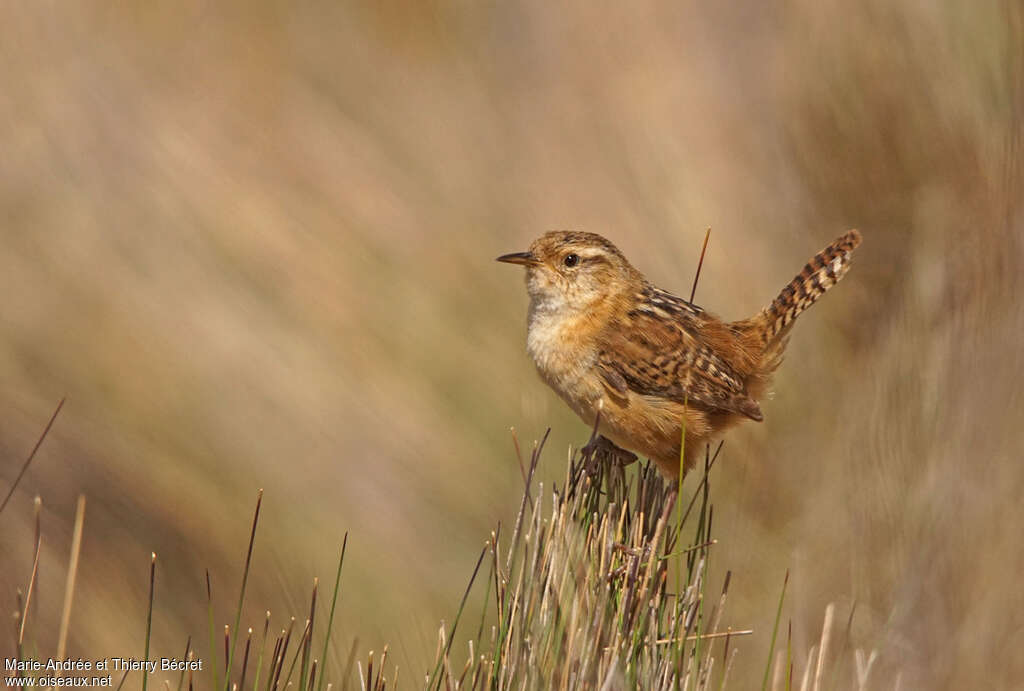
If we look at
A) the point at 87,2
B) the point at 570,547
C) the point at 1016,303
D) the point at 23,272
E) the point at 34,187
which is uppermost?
the point at 87,2

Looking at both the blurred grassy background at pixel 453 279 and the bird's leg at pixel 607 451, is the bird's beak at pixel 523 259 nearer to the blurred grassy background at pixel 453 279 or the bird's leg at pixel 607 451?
the bird's leg at pixel 607 451

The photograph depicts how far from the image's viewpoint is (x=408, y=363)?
17.3 ft

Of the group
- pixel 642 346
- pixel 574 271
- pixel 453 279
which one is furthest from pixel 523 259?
pixel 453 279

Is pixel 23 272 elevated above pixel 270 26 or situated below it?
below

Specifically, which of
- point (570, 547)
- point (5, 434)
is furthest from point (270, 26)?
point (570, 547)

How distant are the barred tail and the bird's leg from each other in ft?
2.10

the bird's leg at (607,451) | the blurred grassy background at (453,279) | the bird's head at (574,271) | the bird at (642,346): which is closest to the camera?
the bird's leg at (607,451)

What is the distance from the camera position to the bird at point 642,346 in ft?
10.1

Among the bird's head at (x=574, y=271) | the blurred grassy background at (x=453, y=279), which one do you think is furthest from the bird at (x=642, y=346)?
the blurred grassy background at (x=453, y=279)

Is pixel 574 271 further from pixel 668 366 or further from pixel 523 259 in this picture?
pixel 668 366

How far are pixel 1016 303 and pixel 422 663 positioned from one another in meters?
2.28

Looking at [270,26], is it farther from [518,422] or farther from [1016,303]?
[1016,303]

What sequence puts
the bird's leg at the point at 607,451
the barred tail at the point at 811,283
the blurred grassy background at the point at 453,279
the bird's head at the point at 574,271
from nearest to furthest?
the bird's leg at the point at 607,451
the bird's head at the point at 574,271
the barred tail at the point at 811,283
the blurred grassy background at the point at 453,279

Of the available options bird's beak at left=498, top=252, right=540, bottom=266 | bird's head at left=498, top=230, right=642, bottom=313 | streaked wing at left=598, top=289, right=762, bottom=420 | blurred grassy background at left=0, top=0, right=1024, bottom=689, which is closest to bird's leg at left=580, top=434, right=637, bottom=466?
streaked wing at left=598, top=289, right=762, bottom=420
